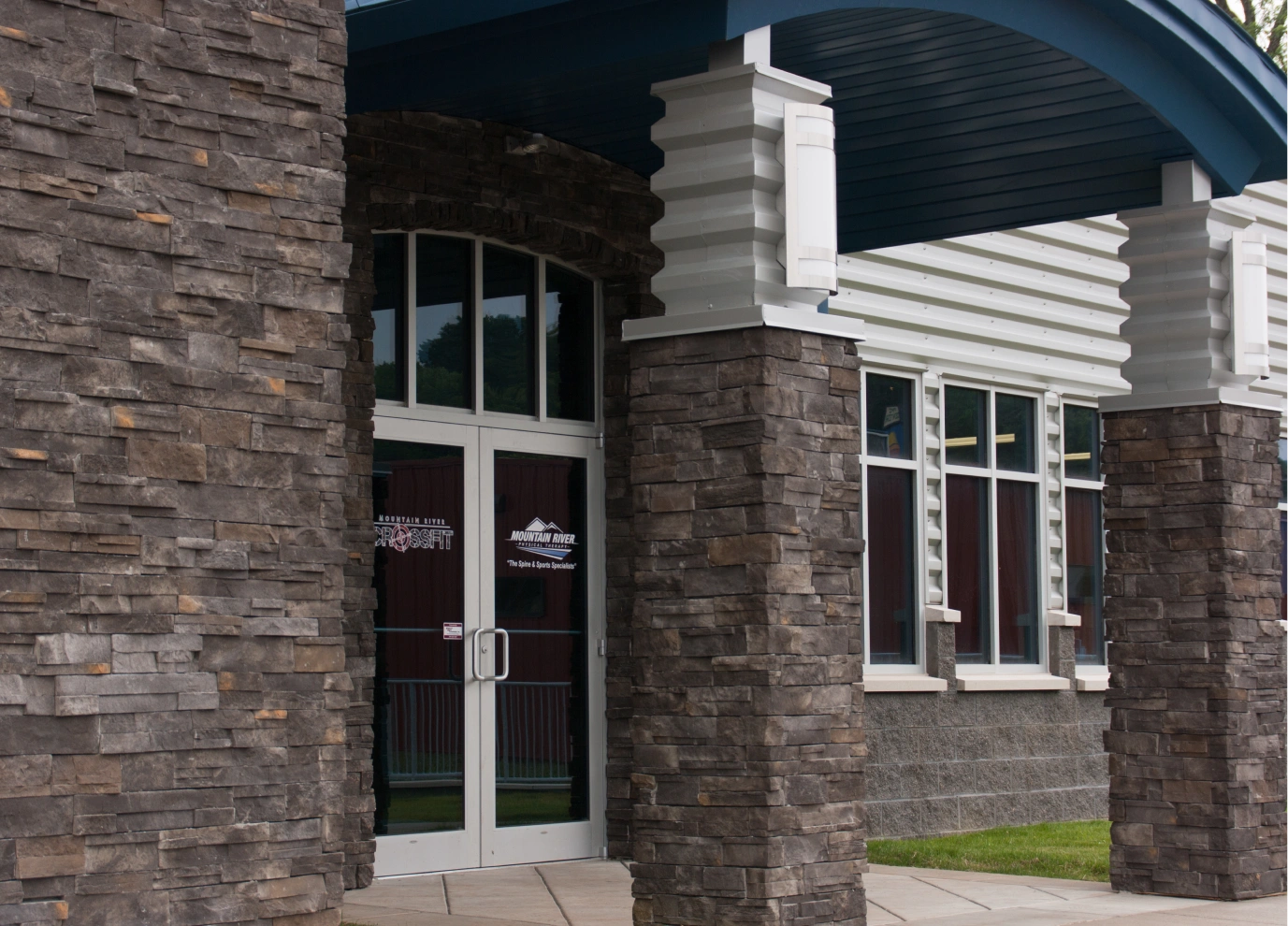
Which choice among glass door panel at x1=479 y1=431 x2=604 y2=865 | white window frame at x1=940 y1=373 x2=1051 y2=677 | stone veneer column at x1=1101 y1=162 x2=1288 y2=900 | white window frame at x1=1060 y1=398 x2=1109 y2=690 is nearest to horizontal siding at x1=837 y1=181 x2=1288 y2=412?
white window frame at x1=940 y1=373 x2=1051 y2=677

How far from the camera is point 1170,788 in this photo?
8.77 m

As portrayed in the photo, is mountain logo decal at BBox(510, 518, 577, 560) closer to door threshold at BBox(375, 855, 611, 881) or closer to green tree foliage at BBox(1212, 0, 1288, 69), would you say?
door threshold at BBox(375, 855, 611, 881)

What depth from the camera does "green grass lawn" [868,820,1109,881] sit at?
402 inches

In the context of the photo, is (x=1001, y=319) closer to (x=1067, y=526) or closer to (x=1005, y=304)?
(x=1005, y=304)

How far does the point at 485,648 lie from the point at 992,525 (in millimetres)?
5013

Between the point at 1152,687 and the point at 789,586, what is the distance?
347 centimetres

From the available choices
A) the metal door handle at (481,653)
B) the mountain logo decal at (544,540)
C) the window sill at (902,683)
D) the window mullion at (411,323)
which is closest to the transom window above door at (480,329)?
the window mullion at (411,323)

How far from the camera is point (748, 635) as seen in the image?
627cm

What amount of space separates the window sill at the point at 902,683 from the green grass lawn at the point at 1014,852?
106 cm

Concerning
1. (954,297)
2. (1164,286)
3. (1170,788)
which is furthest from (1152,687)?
(954,297)

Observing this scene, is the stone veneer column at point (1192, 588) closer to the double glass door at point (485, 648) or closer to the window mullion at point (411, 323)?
the double glass door at point (485, 648)

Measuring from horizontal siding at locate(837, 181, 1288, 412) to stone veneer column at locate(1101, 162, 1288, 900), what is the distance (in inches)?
116

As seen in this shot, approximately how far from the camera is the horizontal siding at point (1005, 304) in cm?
1204

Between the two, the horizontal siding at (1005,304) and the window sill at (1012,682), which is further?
the window sill at (1012,682)
